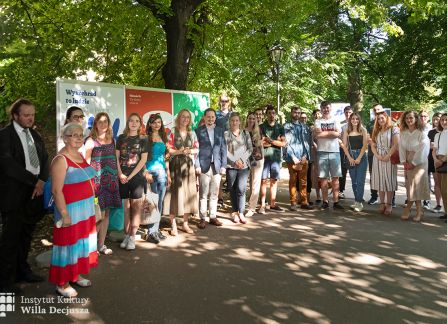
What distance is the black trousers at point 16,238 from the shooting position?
13.1 feet

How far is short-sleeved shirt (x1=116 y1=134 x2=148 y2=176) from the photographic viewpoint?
17.9 ft

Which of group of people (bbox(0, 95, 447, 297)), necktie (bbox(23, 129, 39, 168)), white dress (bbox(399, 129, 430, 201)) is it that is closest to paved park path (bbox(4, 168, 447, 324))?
group of people (bbox(0, 95, 447, 297))

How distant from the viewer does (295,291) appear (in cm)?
404

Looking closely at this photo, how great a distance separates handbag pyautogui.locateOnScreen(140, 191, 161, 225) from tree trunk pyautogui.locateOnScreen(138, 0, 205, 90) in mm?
3026

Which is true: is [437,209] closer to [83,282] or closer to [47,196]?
[83,282]

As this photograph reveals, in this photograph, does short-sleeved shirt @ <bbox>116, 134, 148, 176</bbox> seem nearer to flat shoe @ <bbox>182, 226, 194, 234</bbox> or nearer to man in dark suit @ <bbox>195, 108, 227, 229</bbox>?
man in dark suit @ <bbox>195, 108, 227, 229</bbox>

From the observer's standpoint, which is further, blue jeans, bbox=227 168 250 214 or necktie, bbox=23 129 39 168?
blue jeans, bbox=227 168 250 214

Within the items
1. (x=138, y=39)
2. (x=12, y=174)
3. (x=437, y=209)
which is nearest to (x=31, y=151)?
(x=12, y=174)

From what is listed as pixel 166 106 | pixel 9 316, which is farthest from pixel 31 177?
pixel 166 106

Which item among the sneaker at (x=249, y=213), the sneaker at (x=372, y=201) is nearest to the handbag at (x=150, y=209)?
the sneaker at (x=249, y=213)

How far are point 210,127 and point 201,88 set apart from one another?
5138 millimetres

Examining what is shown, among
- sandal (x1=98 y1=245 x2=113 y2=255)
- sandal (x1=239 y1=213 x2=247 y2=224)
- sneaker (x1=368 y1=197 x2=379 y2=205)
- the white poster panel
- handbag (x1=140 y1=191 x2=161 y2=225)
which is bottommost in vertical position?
sandal (x1=98 y1=245 x2=113 y2=255)

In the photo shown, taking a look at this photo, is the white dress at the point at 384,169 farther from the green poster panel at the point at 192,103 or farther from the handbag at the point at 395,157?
the green poster panel at the point at 192,103

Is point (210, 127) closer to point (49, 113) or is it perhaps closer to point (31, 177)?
point (31, 177)
